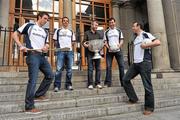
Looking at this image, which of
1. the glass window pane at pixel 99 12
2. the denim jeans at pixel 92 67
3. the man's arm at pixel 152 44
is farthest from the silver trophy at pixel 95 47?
the glass window pane at pixel 99 12

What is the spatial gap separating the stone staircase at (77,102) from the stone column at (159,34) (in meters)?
2.69

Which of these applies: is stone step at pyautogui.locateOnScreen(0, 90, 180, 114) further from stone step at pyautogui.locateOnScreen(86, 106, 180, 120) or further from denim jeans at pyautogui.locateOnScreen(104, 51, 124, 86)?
stone step at pyautogui.locateOnScreen(86, 106, 180, 120)

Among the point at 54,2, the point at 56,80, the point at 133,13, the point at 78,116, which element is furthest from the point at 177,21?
the point at 78,116

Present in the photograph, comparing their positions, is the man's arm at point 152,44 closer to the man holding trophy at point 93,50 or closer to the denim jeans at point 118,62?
the denim jeans at point 118,62

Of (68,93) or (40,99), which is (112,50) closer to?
(68,93)

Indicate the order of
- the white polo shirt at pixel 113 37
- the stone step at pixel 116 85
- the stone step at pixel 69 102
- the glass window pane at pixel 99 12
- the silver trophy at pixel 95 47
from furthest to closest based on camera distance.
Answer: the glass window pane at pixel 99 12
the white polo shirt at pixel 113 37
the silver trophy at pixel 95 47
the stone step at pixel 116 85
the stone step at pixel 69 102

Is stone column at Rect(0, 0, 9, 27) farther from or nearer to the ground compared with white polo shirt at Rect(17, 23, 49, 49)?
farther from the ground

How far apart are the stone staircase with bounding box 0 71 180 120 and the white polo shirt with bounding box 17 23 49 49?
1159 millimetres

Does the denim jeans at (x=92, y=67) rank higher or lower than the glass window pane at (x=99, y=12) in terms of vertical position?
lower

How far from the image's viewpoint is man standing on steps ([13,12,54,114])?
4121 mm

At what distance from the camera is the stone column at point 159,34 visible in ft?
30.1

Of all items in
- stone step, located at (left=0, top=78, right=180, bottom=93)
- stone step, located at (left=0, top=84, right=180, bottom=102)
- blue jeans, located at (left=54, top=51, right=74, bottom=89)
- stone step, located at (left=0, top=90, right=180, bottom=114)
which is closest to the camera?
stone step, located at (left=0, top=90, right=180, bottom=114)

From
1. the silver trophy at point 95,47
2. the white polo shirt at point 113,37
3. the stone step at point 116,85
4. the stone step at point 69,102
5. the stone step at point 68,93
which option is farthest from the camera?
the white polo shirt at point 113,37

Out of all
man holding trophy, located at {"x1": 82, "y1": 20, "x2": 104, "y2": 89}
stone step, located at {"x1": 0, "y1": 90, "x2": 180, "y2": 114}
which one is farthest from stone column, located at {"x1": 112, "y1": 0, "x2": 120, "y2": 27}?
stone step, located at {"x1": 0, "y1": 90, "x2": 180, "y2": 114}
